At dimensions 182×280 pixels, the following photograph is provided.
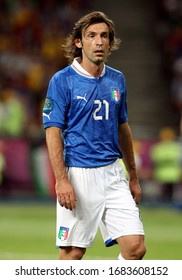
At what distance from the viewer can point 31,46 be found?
24781 millimetres

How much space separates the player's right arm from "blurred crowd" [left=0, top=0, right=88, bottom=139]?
14.6m

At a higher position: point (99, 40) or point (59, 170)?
point (99, 40)

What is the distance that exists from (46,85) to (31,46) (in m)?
1.38

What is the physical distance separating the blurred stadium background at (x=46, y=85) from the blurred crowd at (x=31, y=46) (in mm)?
23

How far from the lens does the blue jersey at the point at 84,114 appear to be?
7758 millimetres

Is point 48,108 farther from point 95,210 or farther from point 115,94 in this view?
point 95,210

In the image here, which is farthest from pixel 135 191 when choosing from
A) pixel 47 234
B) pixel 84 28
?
pixel 47 234

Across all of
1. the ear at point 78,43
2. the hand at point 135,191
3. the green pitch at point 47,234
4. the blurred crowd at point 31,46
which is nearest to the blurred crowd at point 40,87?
the blurred crowd at point 31,46

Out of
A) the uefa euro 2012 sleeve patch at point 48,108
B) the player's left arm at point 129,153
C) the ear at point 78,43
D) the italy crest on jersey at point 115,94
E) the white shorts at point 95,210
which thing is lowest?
the white shorts at point 95,210

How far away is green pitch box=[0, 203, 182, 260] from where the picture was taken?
1255 cm

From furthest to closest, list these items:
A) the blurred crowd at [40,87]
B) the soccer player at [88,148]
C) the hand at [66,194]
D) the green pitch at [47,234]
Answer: the blurred crowd at [40,87] → the green pitch at [47,234] → the soccer player at [88,148] → the hand at [66,194]

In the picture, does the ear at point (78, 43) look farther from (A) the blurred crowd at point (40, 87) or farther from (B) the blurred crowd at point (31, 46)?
(B) the blurred crowd at point (31, 46)

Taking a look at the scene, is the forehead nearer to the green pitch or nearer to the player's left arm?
the player's left arm

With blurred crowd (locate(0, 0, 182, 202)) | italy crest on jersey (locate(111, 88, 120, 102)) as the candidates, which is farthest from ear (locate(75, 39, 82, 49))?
blurred crowd (locate(0, 0, 182, 202))
